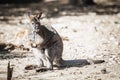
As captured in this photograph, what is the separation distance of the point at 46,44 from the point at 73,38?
3266 mm

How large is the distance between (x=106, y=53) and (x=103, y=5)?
8.14 meters

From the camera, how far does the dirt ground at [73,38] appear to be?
304 inches

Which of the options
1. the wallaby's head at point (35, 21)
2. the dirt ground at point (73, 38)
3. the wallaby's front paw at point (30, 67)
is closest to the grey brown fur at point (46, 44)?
the wallaby's head at point (35, 21)

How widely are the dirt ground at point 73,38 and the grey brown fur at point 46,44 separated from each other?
0.29 metres

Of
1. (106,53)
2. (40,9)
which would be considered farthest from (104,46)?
(40,9)

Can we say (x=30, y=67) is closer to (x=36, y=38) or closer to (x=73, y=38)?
(x=36, y=38)

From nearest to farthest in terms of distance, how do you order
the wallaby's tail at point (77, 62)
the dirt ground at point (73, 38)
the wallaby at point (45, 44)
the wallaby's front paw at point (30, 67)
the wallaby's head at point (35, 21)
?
the wallaby's head at point (35, 21) < the wallaby at point (45, 44) < the dirt ground at point (73, 38) < the wallaby's front paw at point (30, 67) < the wallaby's tail at point (77, 62)

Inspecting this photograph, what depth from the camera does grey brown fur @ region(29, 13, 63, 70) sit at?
299 inches

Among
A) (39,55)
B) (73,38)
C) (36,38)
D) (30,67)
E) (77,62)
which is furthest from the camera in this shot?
(73,38)

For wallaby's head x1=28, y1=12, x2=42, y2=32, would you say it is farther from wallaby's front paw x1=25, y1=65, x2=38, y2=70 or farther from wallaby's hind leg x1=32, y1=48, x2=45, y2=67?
wallaby's front paw x1=25, y1=65, x2=38, y2=70

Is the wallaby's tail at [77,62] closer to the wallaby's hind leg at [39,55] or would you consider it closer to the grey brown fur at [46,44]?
the grey brown fur at [46,44]

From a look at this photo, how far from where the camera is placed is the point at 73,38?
10.9m

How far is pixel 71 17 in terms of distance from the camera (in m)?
14.2

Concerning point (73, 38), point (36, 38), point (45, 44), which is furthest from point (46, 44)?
point (73, 38)
